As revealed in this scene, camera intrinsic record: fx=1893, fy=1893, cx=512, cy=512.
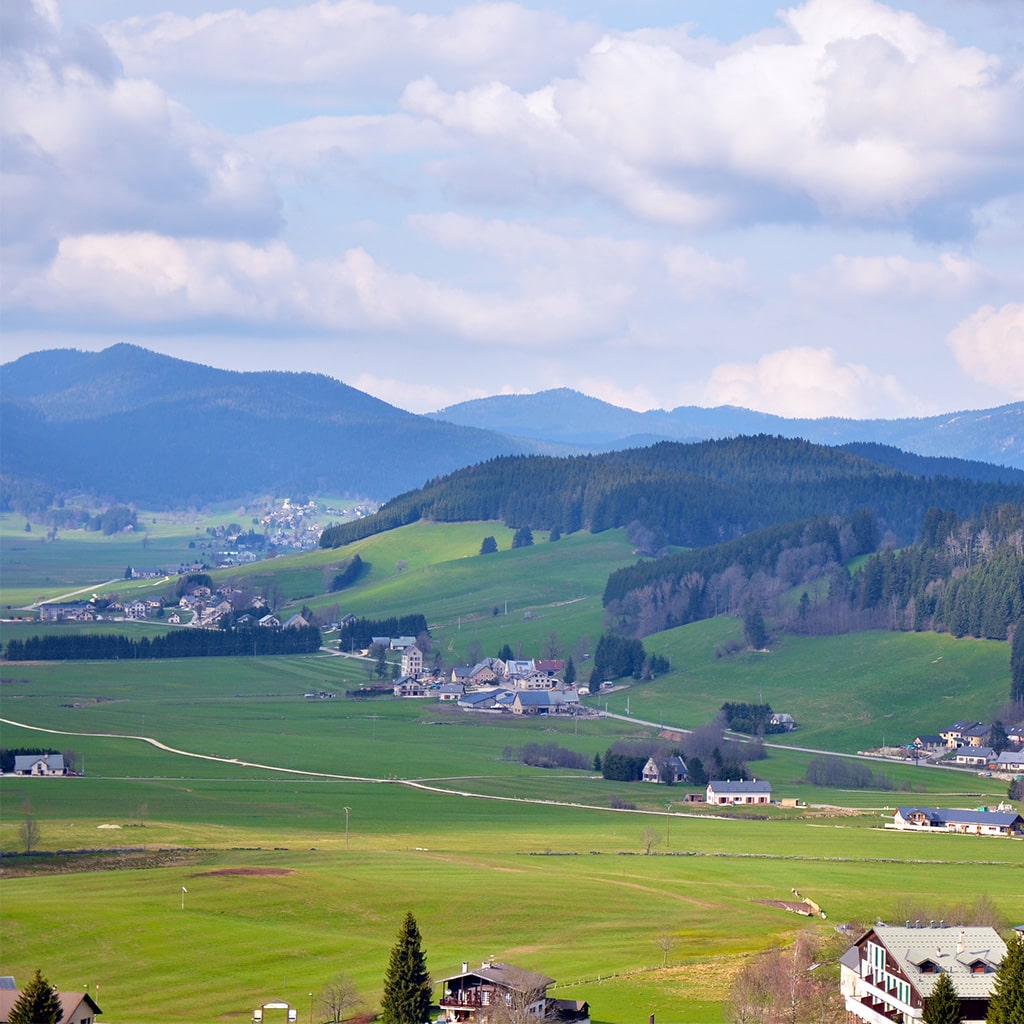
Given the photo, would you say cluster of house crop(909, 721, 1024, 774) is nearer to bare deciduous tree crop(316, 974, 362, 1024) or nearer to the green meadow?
the green meadow

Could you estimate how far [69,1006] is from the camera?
217ft

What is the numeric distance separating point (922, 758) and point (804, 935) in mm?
93562

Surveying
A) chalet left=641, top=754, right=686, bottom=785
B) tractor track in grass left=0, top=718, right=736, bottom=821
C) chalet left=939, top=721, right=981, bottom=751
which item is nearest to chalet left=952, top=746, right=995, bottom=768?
chalet left=939, top=721, right=981, bottom=751

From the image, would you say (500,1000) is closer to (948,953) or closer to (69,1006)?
(69,1006)

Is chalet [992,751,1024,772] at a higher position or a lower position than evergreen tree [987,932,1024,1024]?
higher

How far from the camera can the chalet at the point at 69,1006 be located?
65188mm

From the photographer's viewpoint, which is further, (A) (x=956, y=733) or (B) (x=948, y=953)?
(A) (x=956, y=733)

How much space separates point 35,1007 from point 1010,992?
31517 mm

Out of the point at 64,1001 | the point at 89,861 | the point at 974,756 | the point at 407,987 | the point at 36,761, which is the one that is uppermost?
the point at 974,756

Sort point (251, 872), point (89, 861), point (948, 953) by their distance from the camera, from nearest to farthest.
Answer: point (948, 953)
point (251, 872)
point (89, 861)

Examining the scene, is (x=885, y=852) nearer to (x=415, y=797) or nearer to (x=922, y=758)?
(x=415, y=797)

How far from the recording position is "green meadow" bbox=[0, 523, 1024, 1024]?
78.9 meters

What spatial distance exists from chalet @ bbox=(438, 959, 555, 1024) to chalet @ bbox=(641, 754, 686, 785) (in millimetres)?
82449

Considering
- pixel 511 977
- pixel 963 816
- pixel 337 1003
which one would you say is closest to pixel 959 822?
pixel 963 816
